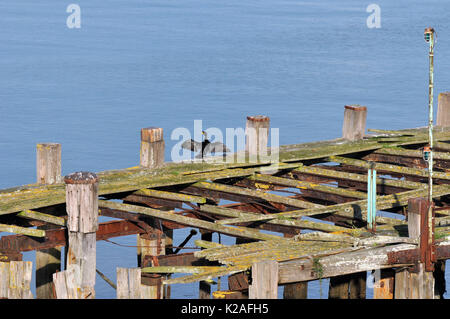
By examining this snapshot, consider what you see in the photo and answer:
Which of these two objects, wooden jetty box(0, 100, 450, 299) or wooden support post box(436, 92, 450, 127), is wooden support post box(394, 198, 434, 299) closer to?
wooden jetty box(0, 100, 450, 299)

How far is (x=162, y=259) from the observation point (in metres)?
16.3

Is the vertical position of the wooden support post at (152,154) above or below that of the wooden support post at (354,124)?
below

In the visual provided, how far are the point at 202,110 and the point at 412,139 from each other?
33.5 m

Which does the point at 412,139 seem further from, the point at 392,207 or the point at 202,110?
the point at 202,110

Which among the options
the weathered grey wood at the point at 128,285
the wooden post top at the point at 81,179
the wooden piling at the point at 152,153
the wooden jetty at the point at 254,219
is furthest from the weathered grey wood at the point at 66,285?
the wooden piling at the point at 152,153

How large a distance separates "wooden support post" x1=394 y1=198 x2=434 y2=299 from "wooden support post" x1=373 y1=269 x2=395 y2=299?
2.85 ft

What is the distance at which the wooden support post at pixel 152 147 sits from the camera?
1758 cm

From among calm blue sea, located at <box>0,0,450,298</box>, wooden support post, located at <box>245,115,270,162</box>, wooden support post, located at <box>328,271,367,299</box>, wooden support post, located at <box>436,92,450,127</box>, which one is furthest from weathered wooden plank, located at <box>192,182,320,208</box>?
calm blue sea, located at <box>0,0,450,298</box>

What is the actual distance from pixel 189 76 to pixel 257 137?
146ft

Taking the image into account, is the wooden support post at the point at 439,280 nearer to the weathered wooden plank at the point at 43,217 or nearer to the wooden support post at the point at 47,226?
the weathered wooden plank at the point at 43,217

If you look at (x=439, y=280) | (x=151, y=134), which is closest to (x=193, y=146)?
(x=151, y=134)

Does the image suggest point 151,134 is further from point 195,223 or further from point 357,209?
point 357,209

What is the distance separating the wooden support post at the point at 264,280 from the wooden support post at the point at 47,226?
5.79 meters

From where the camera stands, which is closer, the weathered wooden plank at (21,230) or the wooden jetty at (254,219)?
the wooden jetty at (254,219)
